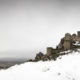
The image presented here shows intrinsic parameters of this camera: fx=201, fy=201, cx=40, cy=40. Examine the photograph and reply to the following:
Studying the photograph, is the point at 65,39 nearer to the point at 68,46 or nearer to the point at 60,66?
the point at 68,46

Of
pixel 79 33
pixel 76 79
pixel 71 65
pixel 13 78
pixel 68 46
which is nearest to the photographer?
pixel 76 79

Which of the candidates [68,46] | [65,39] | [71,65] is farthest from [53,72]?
[65,39]

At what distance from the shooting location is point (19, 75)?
21.2m

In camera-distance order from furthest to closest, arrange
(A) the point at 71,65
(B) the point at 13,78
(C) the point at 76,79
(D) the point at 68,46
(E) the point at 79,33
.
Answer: (E) the point at 79,33 < (D) the point at 68,46 < (A) the point at 71,65 < (B) the point at 13,78 < (C) the point at 76,79

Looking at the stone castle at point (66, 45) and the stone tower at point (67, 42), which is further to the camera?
the stone tower at point (67, 42)

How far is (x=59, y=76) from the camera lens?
64.3 feet

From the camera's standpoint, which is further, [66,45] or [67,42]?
[67,42]

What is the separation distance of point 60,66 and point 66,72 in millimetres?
2464

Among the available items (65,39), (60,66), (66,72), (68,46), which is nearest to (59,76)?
(66,72)

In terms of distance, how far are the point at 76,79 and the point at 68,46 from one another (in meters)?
20.7

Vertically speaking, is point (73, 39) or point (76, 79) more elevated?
point (73, 39)

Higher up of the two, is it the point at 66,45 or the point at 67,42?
the point at 67,42

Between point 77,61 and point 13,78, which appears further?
point 77,61

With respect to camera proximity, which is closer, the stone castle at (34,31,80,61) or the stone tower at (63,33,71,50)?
the stone castle at (34,31,80,61)
